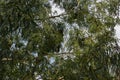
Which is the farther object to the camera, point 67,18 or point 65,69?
point 67,18

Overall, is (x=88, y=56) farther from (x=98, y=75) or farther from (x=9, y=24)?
(x=9, y=24)

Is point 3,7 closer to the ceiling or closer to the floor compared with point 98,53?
closer to the ceiling

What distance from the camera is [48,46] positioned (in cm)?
1106

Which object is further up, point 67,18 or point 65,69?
point 67,18

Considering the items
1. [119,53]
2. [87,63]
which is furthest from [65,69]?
[119,53]

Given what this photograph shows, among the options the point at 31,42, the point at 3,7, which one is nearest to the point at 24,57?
the point at 31,42

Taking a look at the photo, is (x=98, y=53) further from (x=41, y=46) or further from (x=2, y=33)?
(x=2, y=33)

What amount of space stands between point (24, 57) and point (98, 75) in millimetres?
1567

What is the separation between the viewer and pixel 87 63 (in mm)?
10844

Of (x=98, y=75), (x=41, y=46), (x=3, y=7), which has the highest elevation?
(x=3, y=7)

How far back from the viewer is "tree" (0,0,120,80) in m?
10.8

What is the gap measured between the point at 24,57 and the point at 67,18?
4.56 ft

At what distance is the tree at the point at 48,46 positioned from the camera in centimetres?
1080

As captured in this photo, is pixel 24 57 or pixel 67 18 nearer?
pixel 24 57
